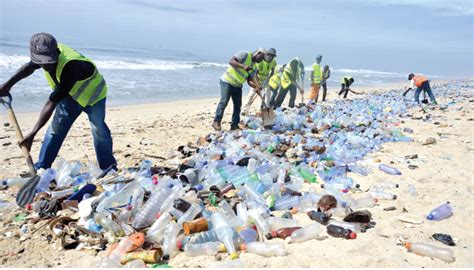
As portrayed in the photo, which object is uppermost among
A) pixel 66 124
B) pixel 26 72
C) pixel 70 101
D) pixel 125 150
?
pixel 26 72

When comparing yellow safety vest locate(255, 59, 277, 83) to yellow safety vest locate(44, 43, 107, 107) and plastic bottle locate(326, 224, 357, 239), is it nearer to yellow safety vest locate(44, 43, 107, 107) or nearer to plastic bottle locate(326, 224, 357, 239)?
yellow safety vest locate(44, 43, 107, 107)

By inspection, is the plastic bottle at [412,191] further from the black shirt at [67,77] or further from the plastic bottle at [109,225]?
the black shirt at [67,77]

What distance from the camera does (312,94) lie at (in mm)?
14188

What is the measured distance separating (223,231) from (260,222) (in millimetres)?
369

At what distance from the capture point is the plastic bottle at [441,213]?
141 inches

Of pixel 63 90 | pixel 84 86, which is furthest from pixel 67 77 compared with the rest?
pixel 84 86

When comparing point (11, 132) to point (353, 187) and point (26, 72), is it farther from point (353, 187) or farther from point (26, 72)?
point (353, 187)

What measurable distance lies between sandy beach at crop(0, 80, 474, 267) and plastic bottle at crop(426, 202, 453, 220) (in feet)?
0.18

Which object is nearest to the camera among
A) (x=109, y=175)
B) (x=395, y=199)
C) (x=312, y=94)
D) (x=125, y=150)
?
(x=395, y=199)

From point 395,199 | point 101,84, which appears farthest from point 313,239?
point 101,84

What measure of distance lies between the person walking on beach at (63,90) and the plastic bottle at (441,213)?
3.49 m

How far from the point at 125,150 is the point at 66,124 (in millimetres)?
2000

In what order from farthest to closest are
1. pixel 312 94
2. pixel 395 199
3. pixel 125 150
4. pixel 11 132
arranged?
1. pixel 312 94
2. pixel 11 132
3. pixel 125 150
4. pixel 395 199

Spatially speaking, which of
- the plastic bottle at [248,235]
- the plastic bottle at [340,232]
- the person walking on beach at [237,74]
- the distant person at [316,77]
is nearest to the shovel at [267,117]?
the person walking on beach at [237,74]
